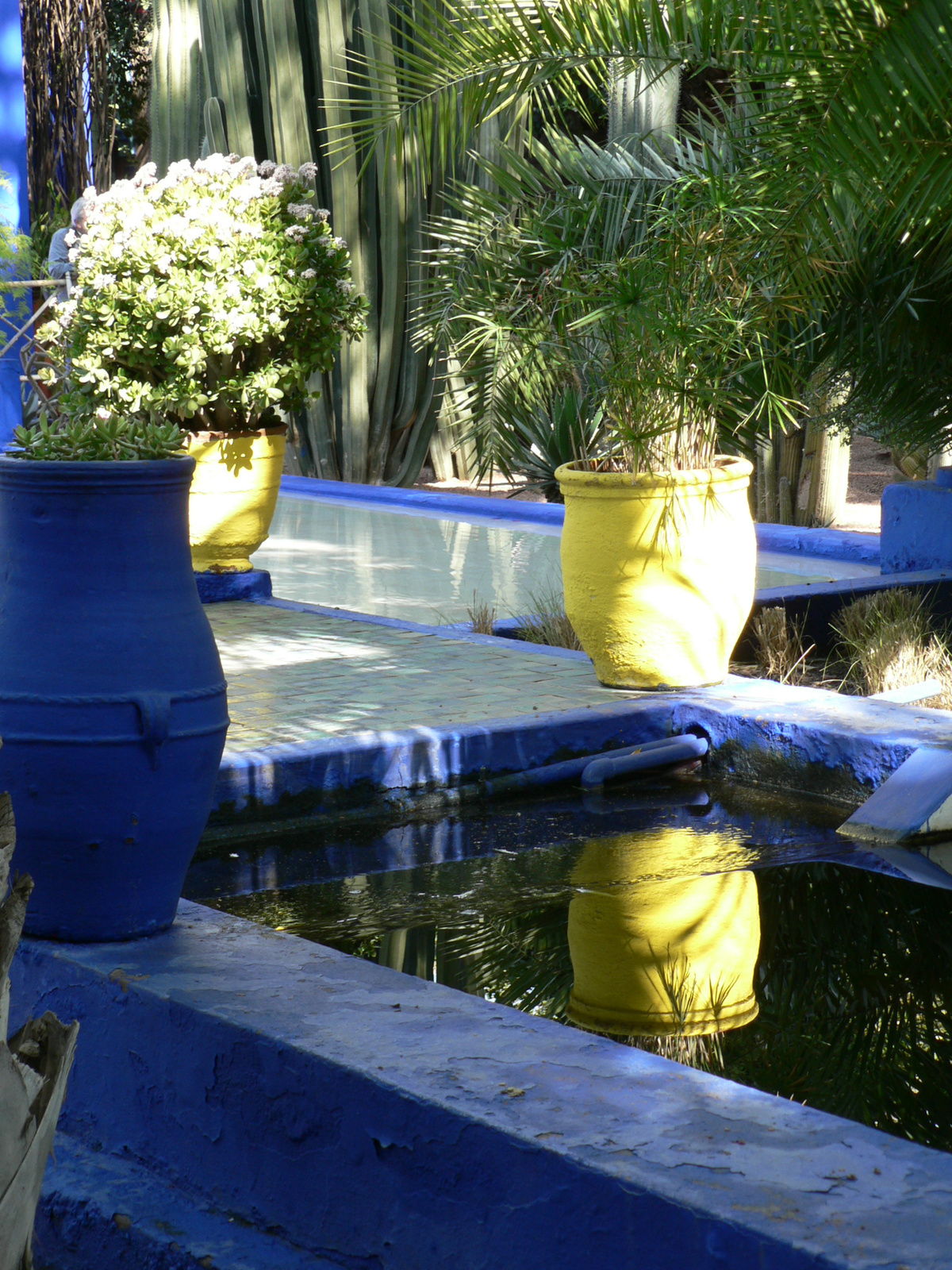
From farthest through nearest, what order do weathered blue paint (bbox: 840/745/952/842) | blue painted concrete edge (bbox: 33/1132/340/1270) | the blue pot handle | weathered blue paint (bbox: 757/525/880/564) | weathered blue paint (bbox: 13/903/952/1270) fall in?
weathered blue paint (bbox: 757/525/880/564) < weathered blue paint (bbox: 840/745/952/842) < the blue pot handle < blue painted concrete edge (bbox: 33/1132/340/1270) < weathered blue paint (bbox: 13/903/952/1270)

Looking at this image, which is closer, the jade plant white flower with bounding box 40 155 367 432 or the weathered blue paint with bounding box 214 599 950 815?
the weathered blue paint with bounding box 214 599 950 815

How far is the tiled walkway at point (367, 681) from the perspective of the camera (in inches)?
197

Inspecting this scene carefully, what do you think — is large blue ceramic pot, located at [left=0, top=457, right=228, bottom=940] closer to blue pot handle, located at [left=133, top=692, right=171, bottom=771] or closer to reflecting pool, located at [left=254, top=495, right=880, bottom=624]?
blue pot handle, located at [left=133, top=692, right=171, bottom=771]

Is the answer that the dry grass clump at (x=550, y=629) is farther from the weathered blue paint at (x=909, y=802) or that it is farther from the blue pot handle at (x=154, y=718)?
the blue pot handle at (x=154, y=718)

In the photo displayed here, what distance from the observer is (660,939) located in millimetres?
3609

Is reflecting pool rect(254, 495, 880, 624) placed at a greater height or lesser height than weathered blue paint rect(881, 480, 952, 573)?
lesser

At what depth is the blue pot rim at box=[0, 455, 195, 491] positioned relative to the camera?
284cm

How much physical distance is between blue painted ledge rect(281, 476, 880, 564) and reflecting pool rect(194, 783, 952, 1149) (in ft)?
15.8

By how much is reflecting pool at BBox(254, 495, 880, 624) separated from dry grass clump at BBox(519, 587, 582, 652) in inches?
15.0

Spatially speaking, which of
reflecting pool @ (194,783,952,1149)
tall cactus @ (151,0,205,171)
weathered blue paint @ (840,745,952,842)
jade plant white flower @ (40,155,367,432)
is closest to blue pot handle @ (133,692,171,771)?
reflecting pool @ (194,783,952,1149)

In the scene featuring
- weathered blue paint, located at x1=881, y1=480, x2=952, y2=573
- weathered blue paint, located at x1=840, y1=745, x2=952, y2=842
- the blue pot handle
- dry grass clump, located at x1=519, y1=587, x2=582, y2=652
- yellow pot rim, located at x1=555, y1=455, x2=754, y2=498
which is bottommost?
weathered blue paint, located at x1=840, y1=745, x2=952, y2=842

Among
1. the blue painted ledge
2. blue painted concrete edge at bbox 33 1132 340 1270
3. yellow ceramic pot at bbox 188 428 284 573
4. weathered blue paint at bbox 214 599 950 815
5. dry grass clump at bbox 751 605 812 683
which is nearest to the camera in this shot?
blue painted concrete edge at bbox 33 1132 340 1270

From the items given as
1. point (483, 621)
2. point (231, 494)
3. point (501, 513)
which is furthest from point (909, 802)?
point (501, 513)

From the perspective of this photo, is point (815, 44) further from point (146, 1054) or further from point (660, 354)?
point (146, 1054)
